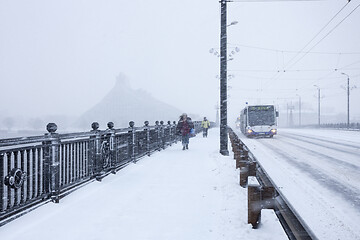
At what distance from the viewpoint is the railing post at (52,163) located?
191 inches

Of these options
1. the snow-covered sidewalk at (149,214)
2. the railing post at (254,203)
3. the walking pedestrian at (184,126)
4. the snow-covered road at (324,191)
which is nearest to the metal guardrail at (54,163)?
the snow-covered sidewalk at (149,214)

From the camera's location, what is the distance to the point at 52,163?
4945mm

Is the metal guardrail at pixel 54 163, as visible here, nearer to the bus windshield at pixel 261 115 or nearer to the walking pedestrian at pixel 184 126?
the walking pedestrian at pixel 184 126

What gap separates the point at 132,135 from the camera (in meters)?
9.63

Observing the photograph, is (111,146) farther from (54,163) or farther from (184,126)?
(184,126)

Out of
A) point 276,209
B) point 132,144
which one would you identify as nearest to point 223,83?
point 132,144

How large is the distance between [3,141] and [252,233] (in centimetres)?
353

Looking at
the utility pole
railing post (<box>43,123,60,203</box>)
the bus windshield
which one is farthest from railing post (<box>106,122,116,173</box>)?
the bus windshield

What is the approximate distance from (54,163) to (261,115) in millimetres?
21826

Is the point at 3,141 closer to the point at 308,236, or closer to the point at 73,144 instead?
the point at 73,144

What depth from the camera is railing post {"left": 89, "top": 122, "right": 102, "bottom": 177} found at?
648 centimetres

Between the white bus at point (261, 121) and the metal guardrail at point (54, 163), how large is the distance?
16988 millimetres

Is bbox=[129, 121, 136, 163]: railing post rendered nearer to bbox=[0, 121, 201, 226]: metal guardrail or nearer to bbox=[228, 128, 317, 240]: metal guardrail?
bbox=[0, 121, 201, 226]: metal guardrail

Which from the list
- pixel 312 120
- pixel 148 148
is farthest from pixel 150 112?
pixel 148 148
